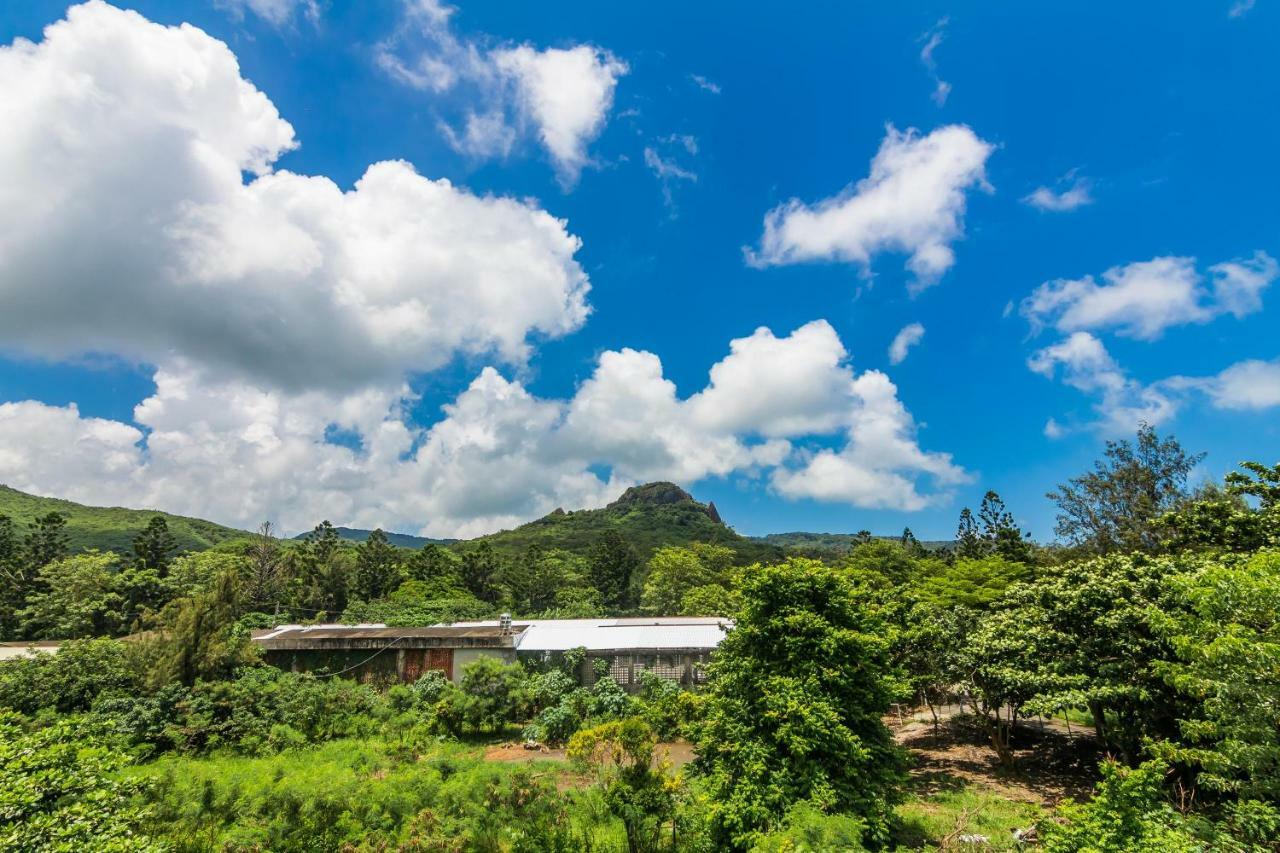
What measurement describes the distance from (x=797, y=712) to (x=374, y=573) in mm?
51442

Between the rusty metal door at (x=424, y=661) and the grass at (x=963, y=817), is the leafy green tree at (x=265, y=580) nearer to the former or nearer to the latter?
the rusty metal door at (x=424, y=661)

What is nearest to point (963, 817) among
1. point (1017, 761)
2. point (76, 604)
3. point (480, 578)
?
point (1017, 761)

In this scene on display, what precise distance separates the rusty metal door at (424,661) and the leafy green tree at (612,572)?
3532 cm

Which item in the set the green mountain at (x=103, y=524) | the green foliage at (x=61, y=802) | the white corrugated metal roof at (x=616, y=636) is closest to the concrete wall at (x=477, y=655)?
the white corrugated metal roof at (x=616, y=636)

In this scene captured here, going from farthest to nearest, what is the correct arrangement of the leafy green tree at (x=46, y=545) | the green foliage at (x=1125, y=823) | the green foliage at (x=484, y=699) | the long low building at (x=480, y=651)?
the leafy green tree at (x=46, y=545) < the long low building at (x=480, y=651) < the green foliage at (x=484, y=699) < the green foliage at (x=1125, y=823)

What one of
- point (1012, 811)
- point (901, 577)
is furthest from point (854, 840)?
point (901, 577)

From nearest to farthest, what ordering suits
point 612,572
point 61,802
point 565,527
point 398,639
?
point 61,802, point 398,639, point 612,572, point 565,527

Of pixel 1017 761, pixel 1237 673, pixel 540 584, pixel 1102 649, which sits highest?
pixel 1237 673

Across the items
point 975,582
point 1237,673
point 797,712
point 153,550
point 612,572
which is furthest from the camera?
point 612,572

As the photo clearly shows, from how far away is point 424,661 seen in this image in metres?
24.7

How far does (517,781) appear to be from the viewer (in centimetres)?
1095

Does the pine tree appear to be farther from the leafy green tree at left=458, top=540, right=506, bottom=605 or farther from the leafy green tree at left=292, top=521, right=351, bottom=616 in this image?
the leafy green tree at left=292, top=521, right=351, bottom=616

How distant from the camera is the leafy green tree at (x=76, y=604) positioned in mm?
36938

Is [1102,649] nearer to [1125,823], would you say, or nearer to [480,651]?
[1125,823]
